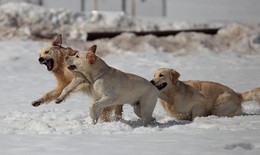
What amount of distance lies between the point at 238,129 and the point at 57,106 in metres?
3.44

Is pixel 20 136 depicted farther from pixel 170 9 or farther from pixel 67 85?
pixel 170 9

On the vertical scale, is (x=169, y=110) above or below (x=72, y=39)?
above

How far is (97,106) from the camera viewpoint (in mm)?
7922

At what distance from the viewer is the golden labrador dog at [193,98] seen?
8781 millimetres

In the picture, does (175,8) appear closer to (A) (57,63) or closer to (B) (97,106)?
(A) (57,63)

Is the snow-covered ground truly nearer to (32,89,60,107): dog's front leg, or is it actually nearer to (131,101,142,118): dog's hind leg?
(131,101,142,118): dog's hind leg

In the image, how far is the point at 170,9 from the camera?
97.0 feet

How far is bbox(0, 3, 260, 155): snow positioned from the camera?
6594 mm

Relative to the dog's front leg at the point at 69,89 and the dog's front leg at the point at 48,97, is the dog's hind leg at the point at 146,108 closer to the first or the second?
the dog's front leg at the point at 69,89

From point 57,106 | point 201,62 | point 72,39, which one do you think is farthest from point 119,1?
point 57,106

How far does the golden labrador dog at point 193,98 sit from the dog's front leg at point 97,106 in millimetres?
965

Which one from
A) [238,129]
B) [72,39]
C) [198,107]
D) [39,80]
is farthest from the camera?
[72,39]

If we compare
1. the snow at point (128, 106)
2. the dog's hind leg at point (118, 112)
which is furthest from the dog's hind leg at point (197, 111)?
the dog's hind leg at point (118, 112)

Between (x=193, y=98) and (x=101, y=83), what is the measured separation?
1477 mm
